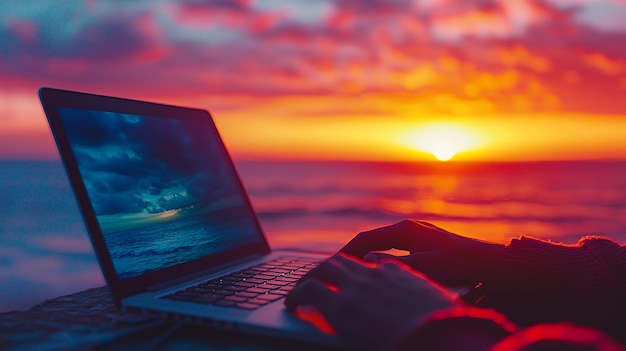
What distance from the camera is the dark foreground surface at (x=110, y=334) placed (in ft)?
2.29

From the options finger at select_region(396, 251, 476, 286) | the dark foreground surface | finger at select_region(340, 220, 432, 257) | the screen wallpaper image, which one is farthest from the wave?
finger at select_region(396, 251, 476, 286)

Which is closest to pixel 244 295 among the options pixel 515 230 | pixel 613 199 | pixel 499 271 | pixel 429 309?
pixel 429 309

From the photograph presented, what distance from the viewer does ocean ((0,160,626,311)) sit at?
9.12ft

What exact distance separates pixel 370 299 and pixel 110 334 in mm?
388

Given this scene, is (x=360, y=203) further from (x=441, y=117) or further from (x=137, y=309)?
(x=137, y=309)

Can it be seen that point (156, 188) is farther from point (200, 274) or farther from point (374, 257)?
point (374, 257)

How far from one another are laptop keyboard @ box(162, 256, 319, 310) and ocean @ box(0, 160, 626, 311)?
159mm

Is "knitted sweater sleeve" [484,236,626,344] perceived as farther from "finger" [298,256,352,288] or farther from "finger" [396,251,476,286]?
"finger" [298,256,352,288]

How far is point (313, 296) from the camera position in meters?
0.71

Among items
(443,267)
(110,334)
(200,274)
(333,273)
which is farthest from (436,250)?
(110,334)

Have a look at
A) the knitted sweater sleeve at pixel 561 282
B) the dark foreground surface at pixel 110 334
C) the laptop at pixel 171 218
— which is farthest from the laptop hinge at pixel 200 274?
the knitted sweater sleeve at pixel 561 282

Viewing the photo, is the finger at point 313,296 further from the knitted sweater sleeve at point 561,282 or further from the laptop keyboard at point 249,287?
the knitted sweater sleeve at point 561,282

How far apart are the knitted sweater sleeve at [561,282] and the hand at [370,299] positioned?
27cm

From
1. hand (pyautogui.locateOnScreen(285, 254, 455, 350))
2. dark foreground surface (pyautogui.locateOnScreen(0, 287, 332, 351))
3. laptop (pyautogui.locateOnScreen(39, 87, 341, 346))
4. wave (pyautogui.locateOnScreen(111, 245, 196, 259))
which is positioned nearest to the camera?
hand (pyautogui.locateOnScreen(285, 254, 455, 350))
